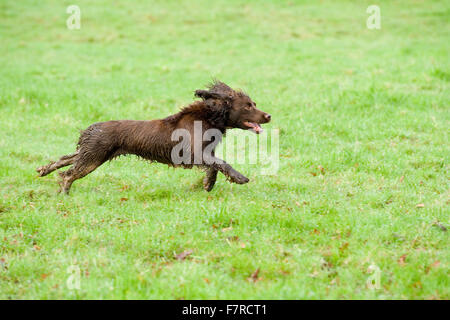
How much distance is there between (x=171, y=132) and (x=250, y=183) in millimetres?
1429

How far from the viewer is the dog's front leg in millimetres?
7023

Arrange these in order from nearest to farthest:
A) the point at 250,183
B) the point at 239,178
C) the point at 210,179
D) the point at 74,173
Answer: the point at 239,178, the point at 210,179, the point at 74,173, the point at 250,183

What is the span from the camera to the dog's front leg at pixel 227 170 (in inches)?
277

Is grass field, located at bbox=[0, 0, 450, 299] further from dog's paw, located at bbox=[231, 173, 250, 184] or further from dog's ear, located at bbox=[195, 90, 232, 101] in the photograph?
dog's ear, located at bbox=[195, 90, 232, 101]

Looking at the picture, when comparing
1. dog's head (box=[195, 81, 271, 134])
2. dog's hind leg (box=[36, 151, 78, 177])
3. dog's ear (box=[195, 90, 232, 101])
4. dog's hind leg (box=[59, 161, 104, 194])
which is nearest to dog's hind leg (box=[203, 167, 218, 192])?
dog's head (box=[195, 81, 271, 134])

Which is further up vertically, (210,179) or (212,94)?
(212,94)

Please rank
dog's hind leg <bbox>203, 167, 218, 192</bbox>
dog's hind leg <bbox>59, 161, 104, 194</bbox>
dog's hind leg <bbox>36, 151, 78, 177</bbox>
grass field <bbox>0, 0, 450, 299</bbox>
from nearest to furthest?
1. grass field <bbox>0, 0, 450, 299</bbox>
2. dog's hind leg <bbox>203, 167, 218, 192</bbox>
3. dog's hind leg <bbox>59, 161, 104, 194</bbox>
4. dog's hind leg <bbox>36, 151, 78, 177</bbox>

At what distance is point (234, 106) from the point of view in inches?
299

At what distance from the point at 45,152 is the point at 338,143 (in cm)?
529

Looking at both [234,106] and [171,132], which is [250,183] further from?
[171,132]

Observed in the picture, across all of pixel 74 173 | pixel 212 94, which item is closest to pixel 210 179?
pixel 212 94

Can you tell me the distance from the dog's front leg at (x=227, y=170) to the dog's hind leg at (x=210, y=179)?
0.14 m

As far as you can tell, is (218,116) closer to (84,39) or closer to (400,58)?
(400,58)

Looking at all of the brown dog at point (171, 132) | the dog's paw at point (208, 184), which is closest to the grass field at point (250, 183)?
the dog's paw at point (208, 184)
